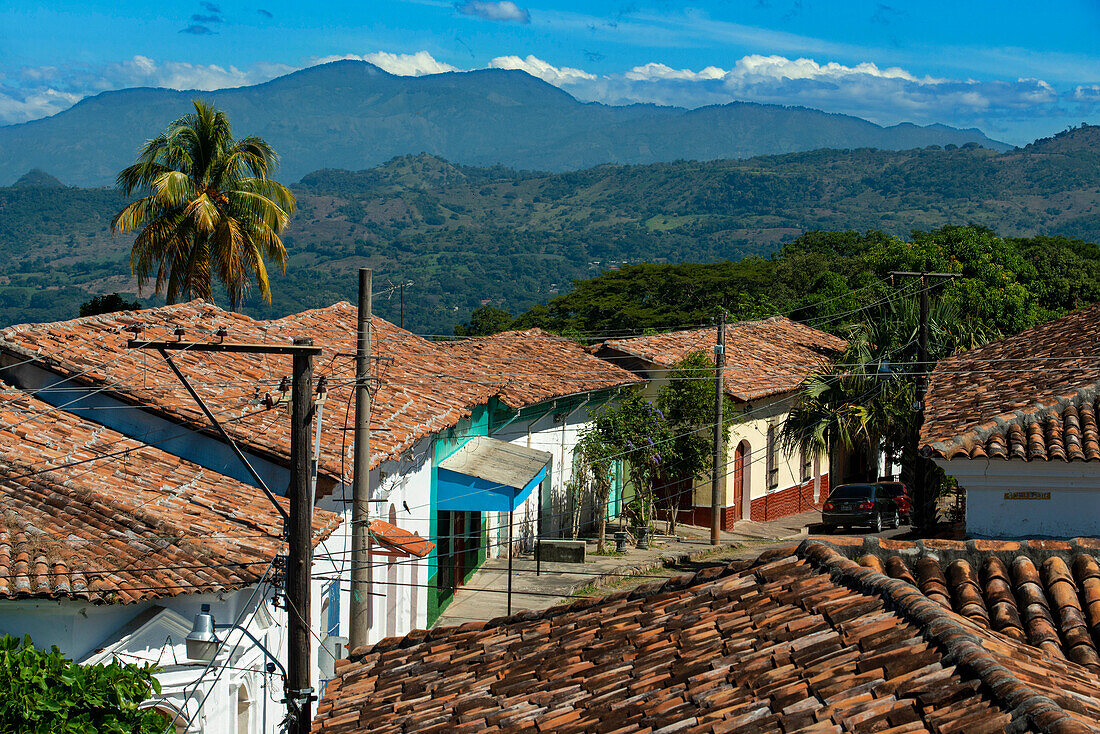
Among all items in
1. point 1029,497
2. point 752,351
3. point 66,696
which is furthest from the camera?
point 752,351

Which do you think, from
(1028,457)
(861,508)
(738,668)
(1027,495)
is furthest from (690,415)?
(738,668)

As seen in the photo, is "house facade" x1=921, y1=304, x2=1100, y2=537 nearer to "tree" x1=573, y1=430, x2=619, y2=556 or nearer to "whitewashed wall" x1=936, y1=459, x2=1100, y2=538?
"whitewashed wall" x1=936, y1=459, x2=1100, y2=538

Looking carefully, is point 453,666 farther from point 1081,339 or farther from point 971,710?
point 1081,339

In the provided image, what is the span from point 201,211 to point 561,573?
11.1 meters

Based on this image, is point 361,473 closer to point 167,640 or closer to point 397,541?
point 397,541

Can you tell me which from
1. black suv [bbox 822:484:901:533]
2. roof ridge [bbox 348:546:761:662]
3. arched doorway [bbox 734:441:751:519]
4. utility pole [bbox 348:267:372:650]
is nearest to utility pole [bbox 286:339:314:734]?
roof ridge [bbox 348:546:761:662]

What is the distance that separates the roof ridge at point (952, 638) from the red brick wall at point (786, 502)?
932 inches

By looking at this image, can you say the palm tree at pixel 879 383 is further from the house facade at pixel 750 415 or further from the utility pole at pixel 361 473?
the utility pole at pixel 361 473

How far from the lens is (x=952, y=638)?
5.89 metres

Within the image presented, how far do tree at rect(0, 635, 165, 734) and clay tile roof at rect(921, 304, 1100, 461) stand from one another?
28.1ft

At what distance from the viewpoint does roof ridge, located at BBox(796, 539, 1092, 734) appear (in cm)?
493

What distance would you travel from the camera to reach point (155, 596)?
10758mm

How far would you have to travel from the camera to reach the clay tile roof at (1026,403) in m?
12.5

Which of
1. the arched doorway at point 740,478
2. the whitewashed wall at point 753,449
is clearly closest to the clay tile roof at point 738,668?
the whitewashed wall at point 753,449
